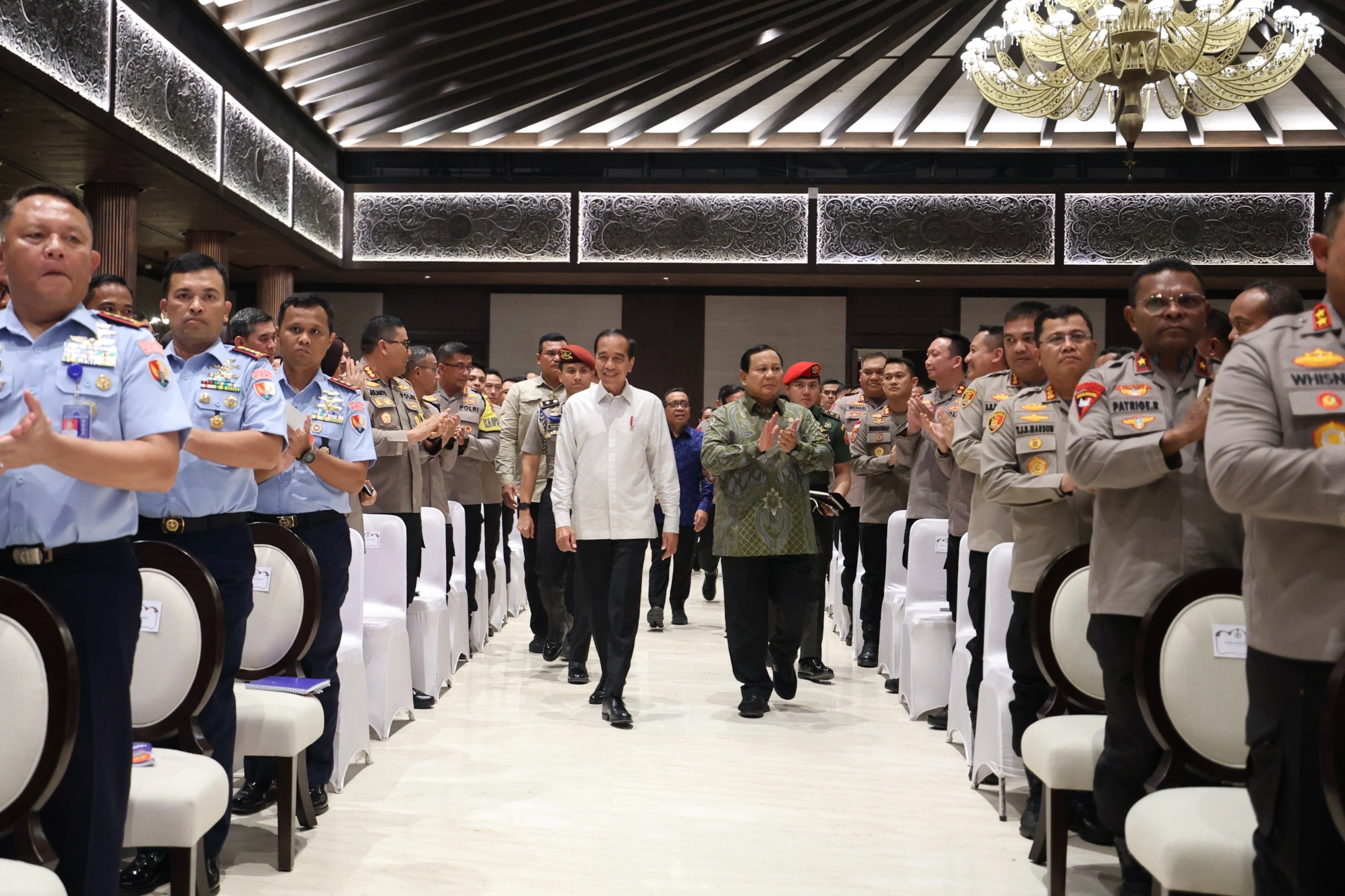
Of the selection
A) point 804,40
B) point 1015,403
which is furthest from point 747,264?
point 1015,403

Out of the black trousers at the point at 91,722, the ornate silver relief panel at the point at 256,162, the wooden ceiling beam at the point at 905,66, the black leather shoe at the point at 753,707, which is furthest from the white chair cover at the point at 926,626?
the ornate silver relief panel at the point at 256,162

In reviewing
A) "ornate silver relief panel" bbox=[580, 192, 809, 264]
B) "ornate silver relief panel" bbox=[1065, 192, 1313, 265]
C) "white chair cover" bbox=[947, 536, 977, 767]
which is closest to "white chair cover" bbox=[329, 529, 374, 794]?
"white chair cover" bbox=[947, 536, 977, 767]

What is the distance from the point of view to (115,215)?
756 cm

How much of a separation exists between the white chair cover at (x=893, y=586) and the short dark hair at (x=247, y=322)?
3017 mm

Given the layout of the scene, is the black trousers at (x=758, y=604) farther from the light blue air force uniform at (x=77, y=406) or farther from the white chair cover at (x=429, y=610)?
the light blue air force uniform at (x=77, y=406)

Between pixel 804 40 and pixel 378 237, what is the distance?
4884mm

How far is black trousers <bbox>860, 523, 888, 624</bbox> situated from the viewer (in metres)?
5.69

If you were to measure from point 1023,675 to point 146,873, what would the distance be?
7.65 ft

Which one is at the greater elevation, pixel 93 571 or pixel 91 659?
pixel 93 571

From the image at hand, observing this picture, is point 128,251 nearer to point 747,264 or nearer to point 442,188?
point 442,188

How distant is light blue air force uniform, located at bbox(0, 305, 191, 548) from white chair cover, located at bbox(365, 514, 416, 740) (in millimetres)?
2086

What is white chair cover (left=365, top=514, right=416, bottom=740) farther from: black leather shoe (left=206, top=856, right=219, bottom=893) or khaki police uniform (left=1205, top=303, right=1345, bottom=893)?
khaki police uniform (left=1205, top=303, right=1345, bottom=893)

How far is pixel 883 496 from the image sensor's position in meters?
5.68

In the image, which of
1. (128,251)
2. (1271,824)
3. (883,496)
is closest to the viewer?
(1271,824)
